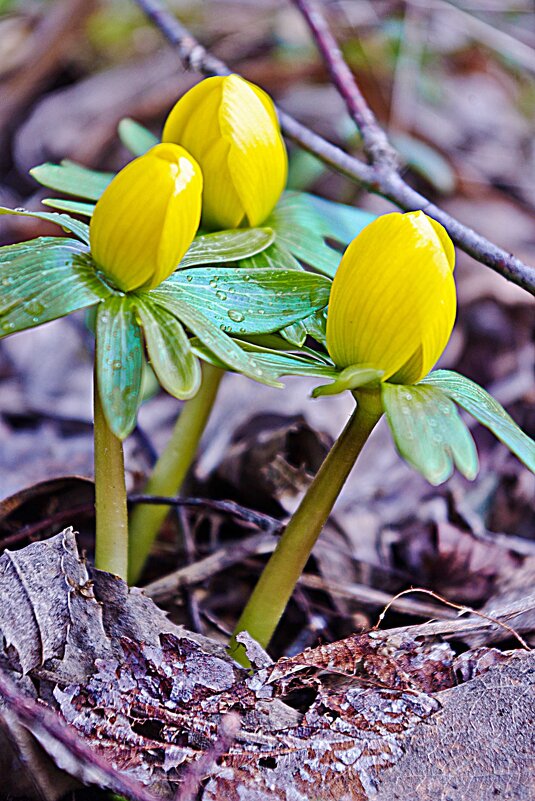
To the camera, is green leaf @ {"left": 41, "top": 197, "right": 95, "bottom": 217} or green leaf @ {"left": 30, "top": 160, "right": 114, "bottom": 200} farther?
green leaf @ {"left": 30, "top": 160, "right": 114, "bottom": 200}

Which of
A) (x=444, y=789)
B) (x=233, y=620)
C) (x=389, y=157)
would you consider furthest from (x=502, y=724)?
(x=389, y=157)

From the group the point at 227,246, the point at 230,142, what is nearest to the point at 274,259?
the point at 227,246

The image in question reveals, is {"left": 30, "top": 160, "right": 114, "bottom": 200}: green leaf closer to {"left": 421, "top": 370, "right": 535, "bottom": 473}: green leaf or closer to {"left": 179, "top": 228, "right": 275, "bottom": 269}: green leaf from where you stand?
{"left": 179, "top": 228, "right": 275, "bottom": 269}: green leaf

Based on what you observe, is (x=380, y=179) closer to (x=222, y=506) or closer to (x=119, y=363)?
(x=222, y=506)

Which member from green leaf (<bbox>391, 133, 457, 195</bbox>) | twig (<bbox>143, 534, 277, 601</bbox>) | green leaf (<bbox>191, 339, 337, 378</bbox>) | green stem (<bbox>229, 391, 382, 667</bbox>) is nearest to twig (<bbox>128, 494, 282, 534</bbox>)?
twig (<bbox>143, 534, 277, 601</bbox>)

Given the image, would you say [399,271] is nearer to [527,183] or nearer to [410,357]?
[410,357]

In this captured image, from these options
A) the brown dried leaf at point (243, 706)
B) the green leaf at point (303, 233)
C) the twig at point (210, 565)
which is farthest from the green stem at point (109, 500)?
the green leaf at point (303, 233)

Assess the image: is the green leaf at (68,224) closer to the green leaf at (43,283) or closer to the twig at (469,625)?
the green leaf at (43,283)
